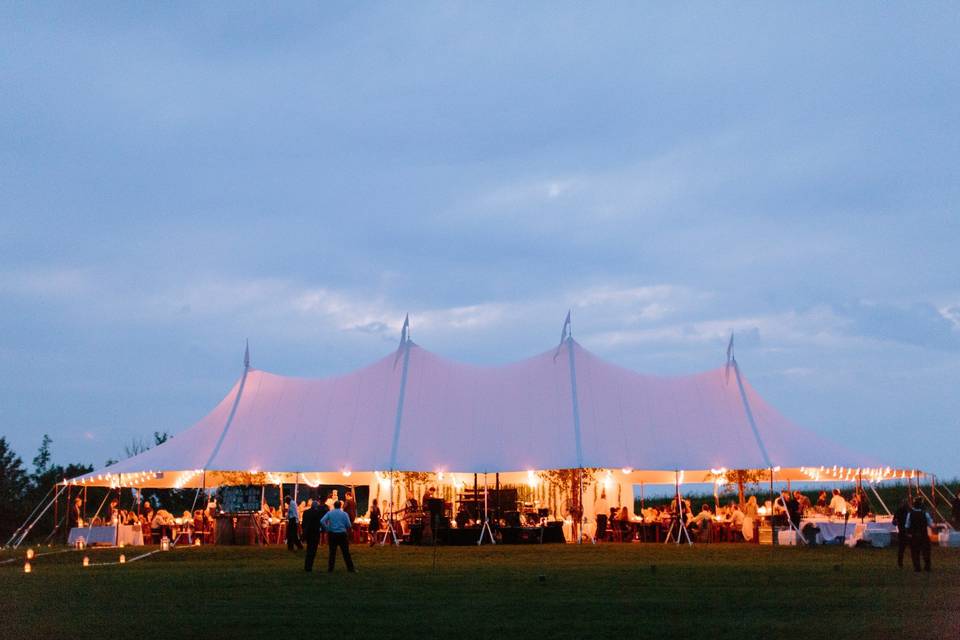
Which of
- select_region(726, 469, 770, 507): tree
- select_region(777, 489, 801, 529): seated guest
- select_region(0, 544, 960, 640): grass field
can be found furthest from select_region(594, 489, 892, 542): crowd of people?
select_region(0, 544, 960, 640): grass field

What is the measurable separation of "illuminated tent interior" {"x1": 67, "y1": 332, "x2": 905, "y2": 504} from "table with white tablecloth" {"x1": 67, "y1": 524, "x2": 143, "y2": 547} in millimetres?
1178

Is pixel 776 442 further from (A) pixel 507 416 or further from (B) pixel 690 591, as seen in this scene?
(B) pixel 690 591

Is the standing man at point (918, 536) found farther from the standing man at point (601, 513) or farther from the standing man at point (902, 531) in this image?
the standing man at point (601, 513)

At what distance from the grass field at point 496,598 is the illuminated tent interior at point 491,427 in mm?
5846

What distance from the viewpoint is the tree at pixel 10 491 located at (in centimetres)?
4503

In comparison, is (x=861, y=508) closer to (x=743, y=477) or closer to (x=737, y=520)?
(x=737, y=520)

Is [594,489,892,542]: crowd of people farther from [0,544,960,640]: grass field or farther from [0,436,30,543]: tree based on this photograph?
[0,436,30,543]: tree

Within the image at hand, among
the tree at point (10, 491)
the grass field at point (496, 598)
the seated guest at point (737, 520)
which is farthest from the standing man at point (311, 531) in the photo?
the tree at point (10, 491)

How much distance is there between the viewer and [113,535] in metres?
29.0

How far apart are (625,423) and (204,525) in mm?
9835

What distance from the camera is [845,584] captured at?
14305 millimetres

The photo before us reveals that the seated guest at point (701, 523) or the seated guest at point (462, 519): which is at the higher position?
the seated guest at point (462, 519)

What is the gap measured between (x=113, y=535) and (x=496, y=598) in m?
18.8

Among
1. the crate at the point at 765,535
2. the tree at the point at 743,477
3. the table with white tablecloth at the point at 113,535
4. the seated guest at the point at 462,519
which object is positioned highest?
the tree at the point at 743,477
